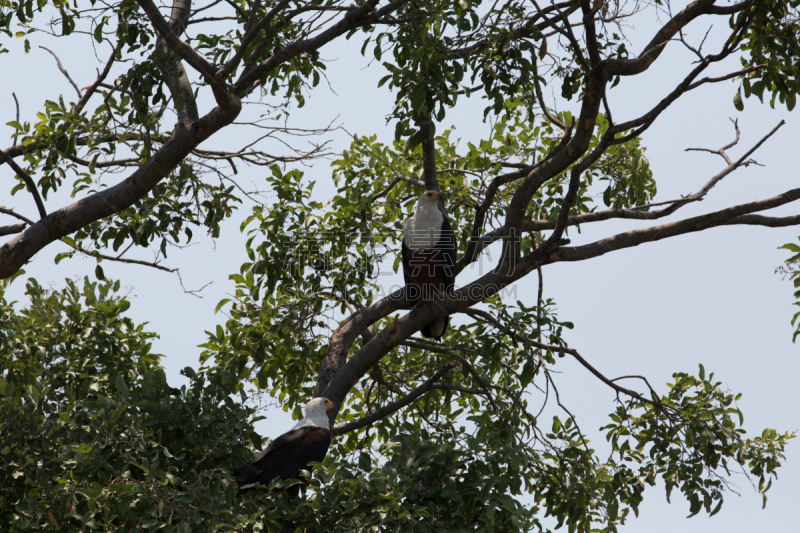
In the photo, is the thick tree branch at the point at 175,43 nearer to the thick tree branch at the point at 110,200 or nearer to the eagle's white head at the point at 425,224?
the thick tree branch at the point at 110,200

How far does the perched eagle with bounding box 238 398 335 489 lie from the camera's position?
322 cm

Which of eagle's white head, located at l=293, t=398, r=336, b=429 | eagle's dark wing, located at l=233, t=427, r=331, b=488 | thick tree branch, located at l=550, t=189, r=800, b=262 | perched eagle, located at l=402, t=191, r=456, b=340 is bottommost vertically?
eagle's dark wing, located at l=233, t=427, r=331, b=488

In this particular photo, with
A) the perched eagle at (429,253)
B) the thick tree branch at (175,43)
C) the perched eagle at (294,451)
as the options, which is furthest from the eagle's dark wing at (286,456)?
the thick tree branch at (175,43)

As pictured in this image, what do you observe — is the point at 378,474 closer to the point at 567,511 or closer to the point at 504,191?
the point at 567,511

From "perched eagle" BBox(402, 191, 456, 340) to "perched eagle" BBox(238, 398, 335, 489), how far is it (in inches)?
39.6

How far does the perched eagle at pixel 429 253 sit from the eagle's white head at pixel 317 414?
3.03 ft

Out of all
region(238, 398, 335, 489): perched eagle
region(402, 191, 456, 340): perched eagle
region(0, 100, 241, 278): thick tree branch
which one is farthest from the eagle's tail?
region(0, 100, 241, 278): thick tree branch

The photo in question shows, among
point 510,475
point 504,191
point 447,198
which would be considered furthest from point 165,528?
point 504,191

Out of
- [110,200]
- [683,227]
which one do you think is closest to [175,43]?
[110,200]

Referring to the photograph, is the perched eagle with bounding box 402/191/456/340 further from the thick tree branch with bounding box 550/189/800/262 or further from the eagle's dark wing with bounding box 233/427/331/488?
the eagle's dark wing with bounding box 233/427/331/488

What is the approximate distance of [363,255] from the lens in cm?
491

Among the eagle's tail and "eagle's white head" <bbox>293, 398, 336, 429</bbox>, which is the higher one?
the eagle's tail

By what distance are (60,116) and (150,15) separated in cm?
111

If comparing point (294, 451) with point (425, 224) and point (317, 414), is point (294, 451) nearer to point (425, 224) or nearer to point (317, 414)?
point (317, 414)
